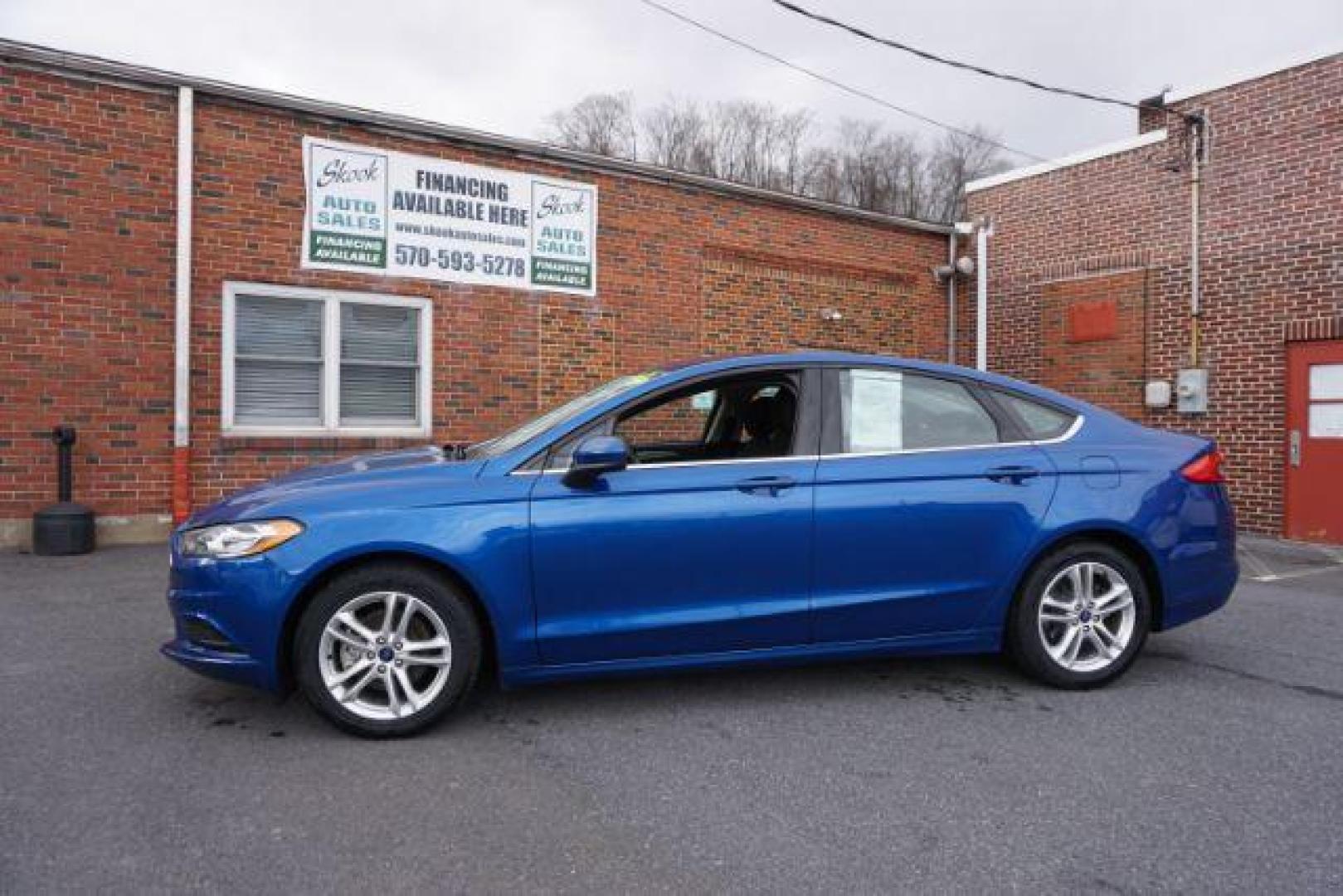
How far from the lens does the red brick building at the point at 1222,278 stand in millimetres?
9195

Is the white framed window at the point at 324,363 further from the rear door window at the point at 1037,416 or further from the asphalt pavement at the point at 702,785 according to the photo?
the rear door window at the point at 1037,416

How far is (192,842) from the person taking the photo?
268 cm

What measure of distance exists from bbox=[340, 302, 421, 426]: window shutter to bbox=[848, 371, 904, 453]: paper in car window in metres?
5.98

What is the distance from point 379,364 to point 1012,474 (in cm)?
650

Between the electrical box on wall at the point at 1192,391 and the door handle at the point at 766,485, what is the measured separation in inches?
322

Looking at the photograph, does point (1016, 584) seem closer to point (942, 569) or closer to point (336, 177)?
point (942, 569)

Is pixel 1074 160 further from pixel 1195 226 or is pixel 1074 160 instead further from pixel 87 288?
pixel 87 288

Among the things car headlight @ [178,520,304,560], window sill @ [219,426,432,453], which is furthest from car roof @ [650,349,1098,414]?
window sill @ [219,426,432,453]

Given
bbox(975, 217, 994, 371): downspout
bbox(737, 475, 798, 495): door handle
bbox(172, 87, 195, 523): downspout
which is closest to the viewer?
bbox(737, 475, 798, 495): door handle

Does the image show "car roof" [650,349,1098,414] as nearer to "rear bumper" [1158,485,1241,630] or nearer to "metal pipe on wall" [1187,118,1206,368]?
"rear bumper" [1158,485,1241,630]

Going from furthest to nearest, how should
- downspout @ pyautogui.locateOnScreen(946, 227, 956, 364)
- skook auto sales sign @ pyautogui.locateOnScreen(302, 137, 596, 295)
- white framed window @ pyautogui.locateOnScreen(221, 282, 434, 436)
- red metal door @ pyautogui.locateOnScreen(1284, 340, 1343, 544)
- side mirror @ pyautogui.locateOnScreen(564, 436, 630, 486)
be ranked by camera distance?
downspout @ pyautogui.locateOnScreen(946, 227, 956, 364) < red metal door @ pyautogui.locateOnScreen(1284, 340, 1343, 544) < skook auto sales sign @ pyautogui.locateOnScreen(302, 137, 596, 295) < white framed window @ pyautogui.locateOnScreen(221, 282, 434, 436) < side mirror @ pyautogui.locateOnScreen(564, 436, 630, 486)

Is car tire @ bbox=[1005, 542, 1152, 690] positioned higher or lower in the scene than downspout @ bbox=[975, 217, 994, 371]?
lower

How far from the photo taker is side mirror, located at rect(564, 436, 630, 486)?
354 centimetres

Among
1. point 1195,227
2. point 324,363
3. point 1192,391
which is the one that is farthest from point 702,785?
point 1195,227
